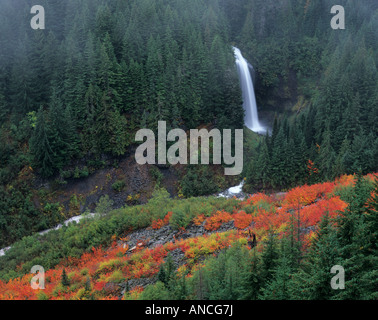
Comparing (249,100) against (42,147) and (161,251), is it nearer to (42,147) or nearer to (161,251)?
(42,147)

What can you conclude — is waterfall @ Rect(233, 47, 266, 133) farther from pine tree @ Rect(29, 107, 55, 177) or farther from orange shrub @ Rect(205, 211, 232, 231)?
orange shrub @ Rect(205, 211, 232, 231)

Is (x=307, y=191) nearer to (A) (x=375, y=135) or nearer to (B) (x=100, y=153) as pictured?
(A) (x=375, y=135)

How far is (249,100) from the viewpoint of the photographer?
75.8m

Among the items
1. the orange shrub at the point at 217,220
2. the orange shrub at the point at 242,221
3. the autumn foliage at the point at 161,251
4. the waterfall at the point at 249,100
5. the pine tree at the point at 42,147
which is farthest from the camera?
the waterfall at the point at 249,100

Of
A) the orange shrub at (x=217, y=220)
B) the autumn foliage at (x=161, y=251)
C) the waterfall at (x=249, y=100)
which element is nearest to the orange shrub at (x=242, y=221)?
the autumn foliage at (x=161, y=251)

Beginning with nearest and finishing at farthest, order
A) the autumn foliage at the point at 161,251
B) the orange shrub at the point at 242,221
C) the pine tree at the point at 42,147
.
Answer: the autumn foliage at the point at 161,251 < the orange shrub at the point at 242,221 < the pine tree at the point at 42,147

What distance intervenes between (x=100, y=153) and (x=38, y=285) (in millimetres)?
35999

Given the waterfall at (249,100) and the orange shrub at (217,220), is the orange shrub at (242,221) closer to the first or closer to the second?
the orange shrub at (217,220)

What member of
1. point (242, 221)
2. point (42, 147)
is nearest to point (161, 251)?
point (242, 221)

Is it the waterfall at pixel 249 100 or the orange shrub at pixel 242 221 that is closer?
the orange shrub at pixel 242 221

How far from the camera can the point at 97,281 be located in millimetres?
22391

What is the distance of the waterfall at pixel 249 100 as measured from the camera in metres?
74.4
